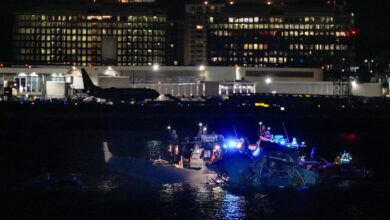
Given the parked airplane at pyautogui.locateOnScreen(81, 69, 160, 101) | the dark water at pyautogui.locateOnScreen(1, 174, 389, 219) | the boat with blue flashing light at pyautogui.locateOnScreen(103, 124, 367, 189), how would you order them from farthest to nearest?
the parked airplane at pyautogui.locateOnScreen(81, 69, 160, 101) < the boat with blue flashing light at pyautogui.locateOnScreen(103, 124, 367, 189) < the dark water at pyautogui.locateOnScreen(1, 174, 389, 219)

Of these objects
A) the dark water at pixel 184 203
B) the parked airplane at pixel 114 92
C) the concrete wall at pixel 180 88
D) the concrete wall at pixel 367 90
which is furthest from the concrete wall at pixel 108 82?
the dark water at pixel 184 203

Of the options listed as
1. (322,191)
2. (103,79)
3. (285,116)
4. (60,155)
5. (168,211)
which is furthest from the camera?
(103,79)

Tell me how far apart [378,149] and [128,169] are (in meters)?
38.6

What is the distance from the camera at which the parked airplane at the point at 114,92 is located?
148m

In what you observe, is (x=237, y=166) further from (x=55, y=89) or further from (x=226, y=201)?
(x=55, y=89)

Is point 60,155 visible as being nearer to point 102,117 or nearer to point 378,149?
point 378,149

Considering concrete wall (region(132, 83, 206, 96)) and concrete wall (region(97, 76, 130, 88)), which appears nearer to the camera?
concrete wall (region(97, 76, 130, 88))

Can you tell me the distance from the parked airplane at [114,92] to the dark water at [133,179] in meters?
20.2

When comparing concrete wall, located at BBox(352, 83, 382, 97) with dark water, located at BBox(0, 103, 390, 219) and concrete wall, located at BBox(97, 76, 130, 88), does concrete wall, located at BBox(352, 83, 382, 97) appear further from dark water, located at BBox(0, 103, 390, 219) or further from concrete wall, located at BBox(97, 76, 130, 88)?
concrete wall, located at BBox(97, 76, 130, 88)

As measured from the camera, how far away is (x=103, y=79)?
163375 millimetres

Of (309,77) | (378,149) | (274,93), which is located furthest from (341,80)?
(378,149)

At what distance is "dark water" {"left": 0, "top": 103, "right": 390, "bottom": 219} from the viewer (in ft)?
163

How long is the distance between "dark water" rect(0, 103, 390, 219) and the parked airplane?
2017 cm

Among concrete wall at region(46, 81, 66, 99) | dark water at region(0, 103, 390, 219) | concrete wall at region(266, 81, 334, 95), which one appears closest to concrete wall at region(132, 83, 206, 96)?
concrete wall at region(266, 81, 334, 95)
